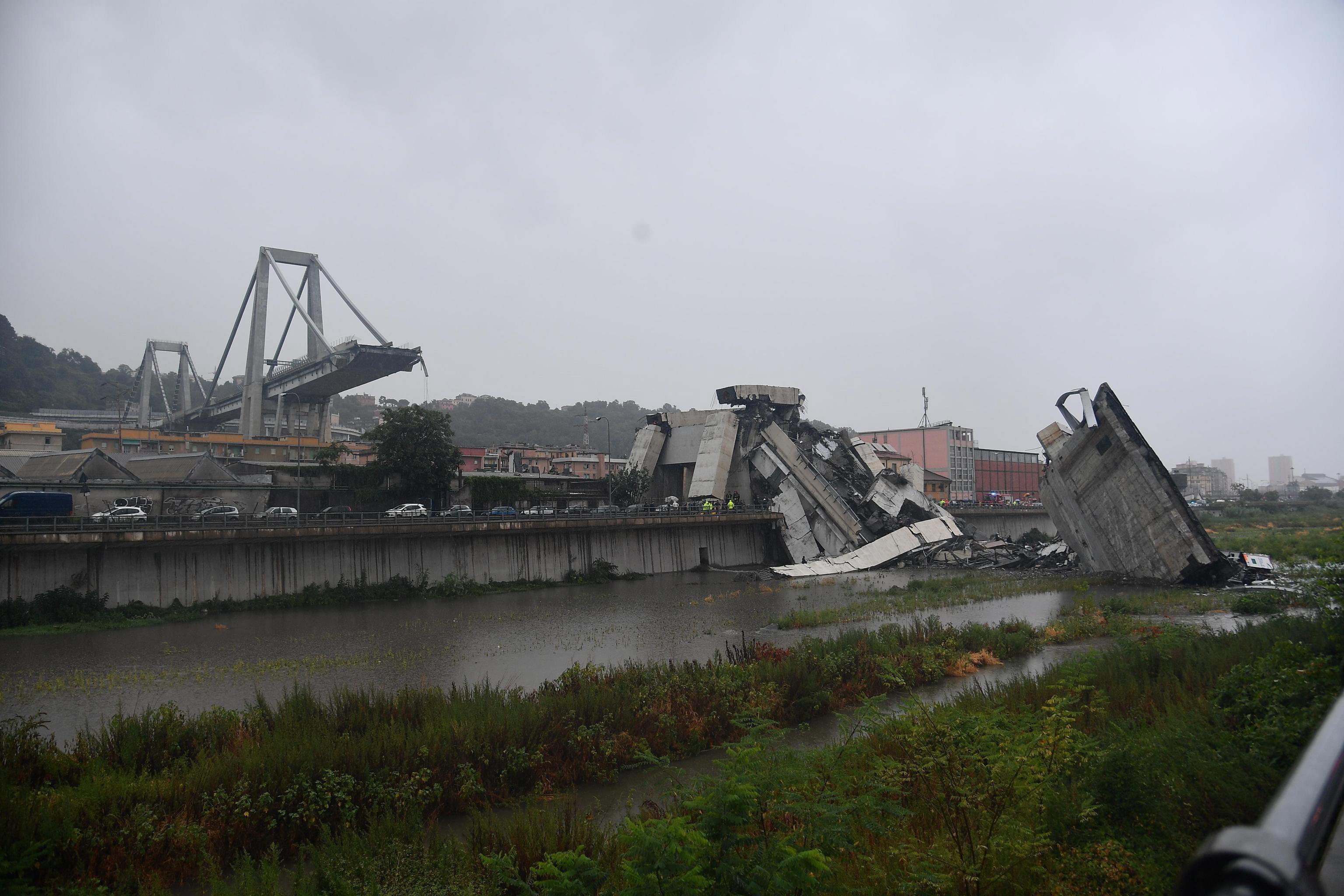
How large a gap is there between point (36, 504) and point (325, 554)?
10721 mm

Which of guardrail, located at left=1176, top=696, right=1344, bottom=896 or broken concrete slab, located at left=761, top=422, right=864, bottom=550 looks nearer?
→ guardrail, located at left=1176, top=696, right=1344, bottom=896

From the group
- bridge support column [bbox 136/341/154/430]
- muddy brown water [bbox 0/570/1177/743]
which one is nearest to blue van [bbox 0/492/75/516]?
muddy brown water [bbox 0/570/1177/743]

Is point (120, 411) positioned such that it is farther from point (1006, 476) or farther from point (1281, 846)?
point (1006, 476)

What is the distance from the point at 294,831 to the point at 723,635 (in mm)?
15734

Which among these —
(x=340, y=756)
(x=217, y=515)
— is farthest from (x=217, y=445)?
(x=340, y=756)

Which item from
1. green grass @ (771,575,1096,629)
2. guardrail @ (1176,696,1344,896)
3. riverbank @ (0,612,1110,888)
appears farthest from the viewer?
green grass @ (771,575,1096,629)

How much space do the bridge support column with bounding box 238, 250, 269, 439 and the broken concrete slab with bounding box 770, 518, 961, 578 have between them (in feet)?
165

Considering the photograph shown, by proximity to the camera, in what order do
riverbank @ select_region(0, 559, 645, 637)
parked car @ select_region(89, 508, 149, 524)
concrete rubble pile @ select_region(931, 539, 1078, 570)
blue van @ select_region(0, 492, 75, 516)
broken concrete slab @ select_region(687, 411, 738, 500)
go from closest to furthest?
1. riverbank @ select_region(0, 559, 645, 637)
2. parked car @ select_region(89, 508, 149, 524)
3. blue van @ select_region(0, 492, 75, 516)
4. concrete rubble pile @ select_region(931, 539, 1078, 570)
5. broken concrete slab @ select_region(687, 411, 738, 500)

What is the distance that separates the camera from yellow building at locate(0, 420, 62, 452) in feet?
165

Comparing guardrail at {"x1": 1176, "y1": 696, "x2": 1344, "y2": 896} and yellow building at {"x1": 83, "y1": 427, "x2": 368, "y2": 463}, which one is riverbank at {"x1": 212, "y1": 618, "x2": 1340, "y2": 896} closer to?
guardrail at {"x1": 1176, "y1": 696, "x2": 1344, "y2": 896}

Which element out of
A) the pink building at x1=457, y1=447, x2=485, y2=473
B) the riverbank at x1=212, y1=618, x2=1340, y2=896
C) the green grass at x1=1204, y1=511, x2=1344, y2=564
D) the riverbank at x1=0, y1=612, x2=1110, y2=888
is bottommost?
the green grass at x1=1204, y1=511, x2=1344, y2=564

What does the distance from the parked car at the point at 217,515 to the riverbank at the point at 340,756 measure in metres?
16.8

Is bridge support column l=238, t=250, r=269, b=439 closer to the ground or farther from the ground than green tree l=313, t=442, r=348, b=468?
farther from the ground

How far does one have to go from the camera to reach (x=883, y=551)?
44781 millimetres
